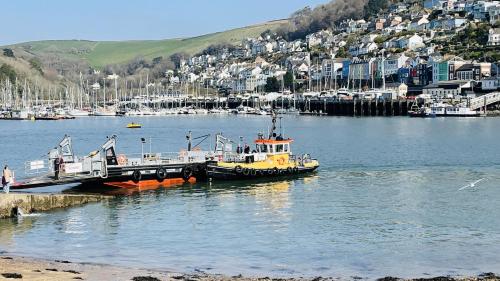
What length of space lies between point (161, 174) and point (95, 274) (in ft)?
71.7

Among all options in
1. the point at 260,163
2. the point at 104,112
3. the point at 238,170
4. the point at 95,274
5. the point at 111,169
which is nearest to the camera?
the point at 95,274

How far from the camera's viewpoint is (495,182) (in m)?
43.3

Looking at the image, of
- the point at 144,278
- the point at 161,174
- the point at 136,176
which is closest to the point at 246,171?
the point at 161,174

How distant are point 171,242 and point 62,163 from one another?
14.0 m

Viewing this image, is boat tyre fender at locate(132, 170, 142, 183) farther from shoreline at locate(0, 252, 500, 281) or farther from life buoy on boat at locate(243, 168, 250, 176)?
shoreline at locate(0, 252, 500, 281)

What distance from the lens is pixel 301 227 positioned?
30.4 metres

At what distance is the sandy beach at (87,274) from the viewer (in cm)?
2042

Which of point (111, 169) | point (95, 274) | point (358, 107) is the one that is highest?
point (358, 107)

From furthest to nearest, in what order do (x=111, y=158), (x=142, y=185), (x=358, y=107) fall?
(x=358, y=107)
(x=142, y=185)
(x=111, y=158)

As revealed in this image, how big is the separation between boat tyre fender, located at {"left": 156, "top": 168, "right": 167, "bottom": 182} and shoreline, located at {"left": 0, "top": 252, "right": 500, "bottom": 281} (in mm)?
19677

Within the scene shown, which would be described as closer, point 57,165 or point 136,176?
point 57,165

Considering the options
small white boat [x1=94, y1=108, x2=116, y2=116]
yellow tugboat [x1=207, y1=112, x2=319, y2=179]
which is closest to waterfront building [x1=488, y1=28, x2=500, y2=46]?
small white boat [x1=94, y1=108, x2=116, y2=116]

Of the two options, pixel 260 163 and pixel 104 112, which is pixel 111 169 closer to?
pixel 260 163

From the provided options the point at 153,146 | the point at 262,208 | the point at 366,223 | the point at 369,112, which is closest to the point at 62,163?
the point at 262,208
